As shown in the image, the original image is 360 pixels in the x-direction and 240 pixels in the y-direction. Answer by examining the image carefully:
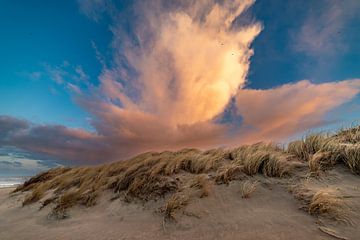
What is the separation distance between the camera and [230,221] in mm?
4793

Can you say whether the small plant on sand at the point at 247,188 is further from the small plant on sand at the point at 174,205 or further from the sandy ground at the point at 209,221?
the small plant on sand at the point at 174,205

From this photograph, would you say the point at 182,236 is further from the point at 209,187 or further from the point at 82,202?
the point at 82,202

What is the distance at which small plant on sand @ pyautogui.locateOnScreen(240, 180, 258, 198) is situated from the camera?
5.52 meters

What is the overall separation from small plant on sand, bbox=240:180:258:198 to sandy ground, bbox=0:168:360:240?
3.5 inches

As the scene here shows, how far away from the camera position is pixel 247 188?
5668 mm

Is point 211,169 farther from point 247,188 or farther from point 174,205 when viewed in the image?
point 174,205

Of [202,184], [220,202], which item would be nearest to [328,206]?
[220,202]

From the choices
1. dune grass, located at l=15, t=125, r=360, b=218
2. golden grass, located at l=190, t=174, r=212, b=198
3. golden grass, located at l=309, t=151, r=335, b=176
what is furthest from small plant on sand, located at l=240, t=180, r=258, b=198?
golden grass, located at l=309, t=151, r=335, b=176

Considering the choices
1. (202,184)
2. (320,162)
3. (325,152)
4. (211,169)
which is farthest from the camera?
(211,169)

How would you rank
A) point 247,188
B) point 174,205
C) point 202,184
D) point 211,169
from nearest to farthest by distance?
1. point 174,205
2. point 247,188
3. point 202,184
4. point 211,169

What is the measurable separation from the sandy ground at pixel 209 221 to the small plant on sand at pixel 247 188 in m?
0.09

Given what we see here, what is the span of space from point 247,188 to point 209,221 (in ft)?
4.02

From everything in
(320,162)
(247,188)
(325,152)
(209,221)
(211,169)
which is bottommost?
(209,221)

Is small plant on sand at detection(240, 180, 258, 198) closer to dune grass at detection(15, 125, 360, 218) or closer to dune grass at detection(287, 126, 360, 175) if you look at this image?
dune grass at detection(15, 125, 360, 218)
